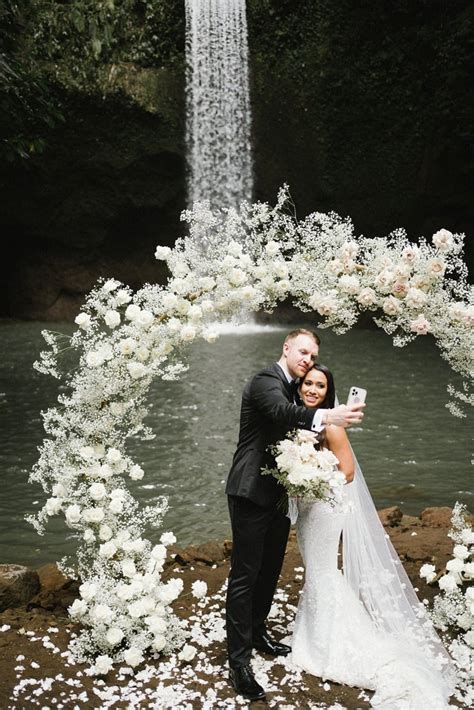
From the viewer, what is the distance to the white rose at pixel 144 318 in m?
4.89

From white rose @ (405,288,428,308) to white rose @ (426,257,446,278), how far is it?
0.46 ft

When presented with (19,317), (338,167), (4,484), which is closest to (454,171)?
(338,167)

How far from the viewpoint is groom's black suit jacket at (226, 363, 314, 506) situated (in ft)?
13.8

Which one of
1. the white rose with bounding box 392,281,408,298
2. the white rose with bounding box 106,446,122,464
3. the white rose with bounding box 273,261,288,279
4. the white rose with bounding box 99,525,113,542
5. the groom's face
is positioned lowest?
the white rose with bounding box 99,525,113,542

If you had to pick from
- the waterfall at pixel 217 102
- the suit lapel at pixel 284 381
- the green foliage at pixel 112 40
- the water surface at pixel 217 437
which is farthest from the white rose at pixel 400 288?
the waterfall at pixel 217 102

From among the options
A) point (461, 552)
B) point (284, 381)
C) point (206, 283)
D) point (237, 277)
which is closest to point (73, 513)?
point (284, 381)

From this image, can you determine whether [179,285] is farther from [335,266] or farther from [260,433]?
[260,433]

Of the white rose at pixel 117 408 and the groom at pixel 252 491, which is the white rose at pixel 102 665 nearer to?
the groom at pixel 252 491

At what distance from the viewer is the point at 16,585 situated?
5211mm

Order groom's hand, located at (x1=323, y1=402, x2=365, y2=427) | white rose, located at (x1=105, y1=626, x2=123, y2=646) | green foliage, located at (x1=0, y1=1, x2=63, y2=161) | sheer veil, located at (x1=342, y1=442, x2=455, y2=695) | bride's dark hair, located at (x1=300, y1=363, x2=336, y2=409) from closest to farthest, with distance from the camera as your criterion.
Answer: groom's hand, located at (x1=323, y1=402, x2=365, y2=427) < bride's dark hair, located at (x1=300, y1=363, x2=336, y2=409) < white rose, located at (x1=105, y1=626, x2=123, y2=646) < sheer veil, located at (x1=342, y1=442, x2=455, y2=695) < green foliage, located at (x1=0, y1=1, x2=63, y2=161)

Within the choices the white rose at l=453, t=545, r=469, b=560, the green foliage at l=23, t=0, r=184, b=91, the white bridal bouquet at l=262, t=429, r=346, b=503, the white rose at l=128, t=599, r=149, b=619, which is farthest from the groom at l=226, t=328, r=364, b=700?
the green foliage at l=23, t=0, r=184, b=91

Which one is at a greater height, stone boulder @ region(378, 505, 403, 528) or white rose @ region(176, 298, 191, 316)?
white rose @ region(176, 298, 191, 316)

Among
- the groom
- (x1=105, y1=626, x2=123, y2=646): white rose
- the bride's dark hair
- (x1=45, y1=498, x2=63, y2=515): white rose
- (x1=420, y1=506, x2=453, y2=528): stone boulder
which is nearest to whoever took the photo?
the groom

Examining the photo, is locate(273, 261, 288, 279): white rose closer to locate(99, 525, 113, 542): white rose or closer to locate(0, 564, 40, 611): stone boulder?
locate(99, 525, 113, 542): white rose
